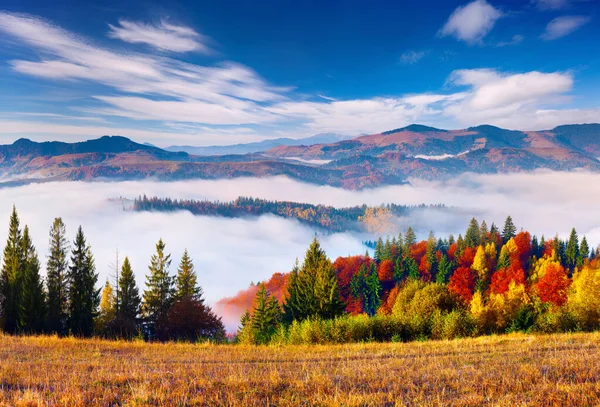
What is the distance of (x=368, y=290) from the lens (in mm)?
132125

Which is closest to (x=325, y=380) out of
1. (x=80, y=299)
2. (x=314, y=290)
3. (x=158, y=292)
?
(x=314, y=290)

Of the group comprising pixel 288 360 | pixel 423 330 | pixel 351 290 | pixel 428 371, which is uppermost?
pixel 428 371

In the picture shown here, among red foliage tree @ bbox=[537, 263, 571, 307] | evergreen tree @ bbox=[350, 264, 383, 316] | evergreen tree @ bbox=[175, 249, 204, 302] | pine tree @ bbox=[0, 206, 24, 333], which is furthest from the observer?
evergreen tree @ bbox=[350, 264, 383, 316]

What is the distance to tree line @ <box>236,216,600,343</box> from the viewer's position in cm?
2522

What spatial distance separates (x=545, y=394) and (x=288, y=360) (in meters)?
10.4

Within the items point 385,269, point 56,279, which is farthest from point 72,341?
point 385,269

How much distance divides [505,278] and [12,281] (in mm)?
121387

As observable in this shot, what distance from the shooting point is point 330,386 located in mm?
9852

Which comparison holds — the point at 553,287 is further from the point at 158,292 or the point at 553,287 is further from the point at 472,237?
the point at 158,292

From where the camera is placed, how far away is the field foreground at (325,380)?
8477mm

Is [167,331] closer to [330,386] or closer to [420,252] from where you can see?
[330,386]

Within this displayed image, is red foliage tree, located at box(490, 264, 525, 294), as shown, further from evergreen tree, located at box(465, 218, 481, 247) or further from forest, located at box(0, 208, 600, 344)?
evergreen tree, located at box(465, 218, 481, 247)

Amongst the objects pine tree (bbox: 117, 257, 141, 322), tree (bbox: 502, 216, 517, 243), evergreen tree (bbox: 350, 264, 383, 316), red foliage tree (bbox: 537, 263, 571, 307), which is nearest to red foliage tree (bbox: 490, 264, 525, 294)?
red foliage tree (bbox: 537, 263, 571, 307)

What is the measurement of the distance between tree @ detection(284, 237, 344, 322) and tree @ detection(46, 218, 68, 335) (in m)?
36.8
